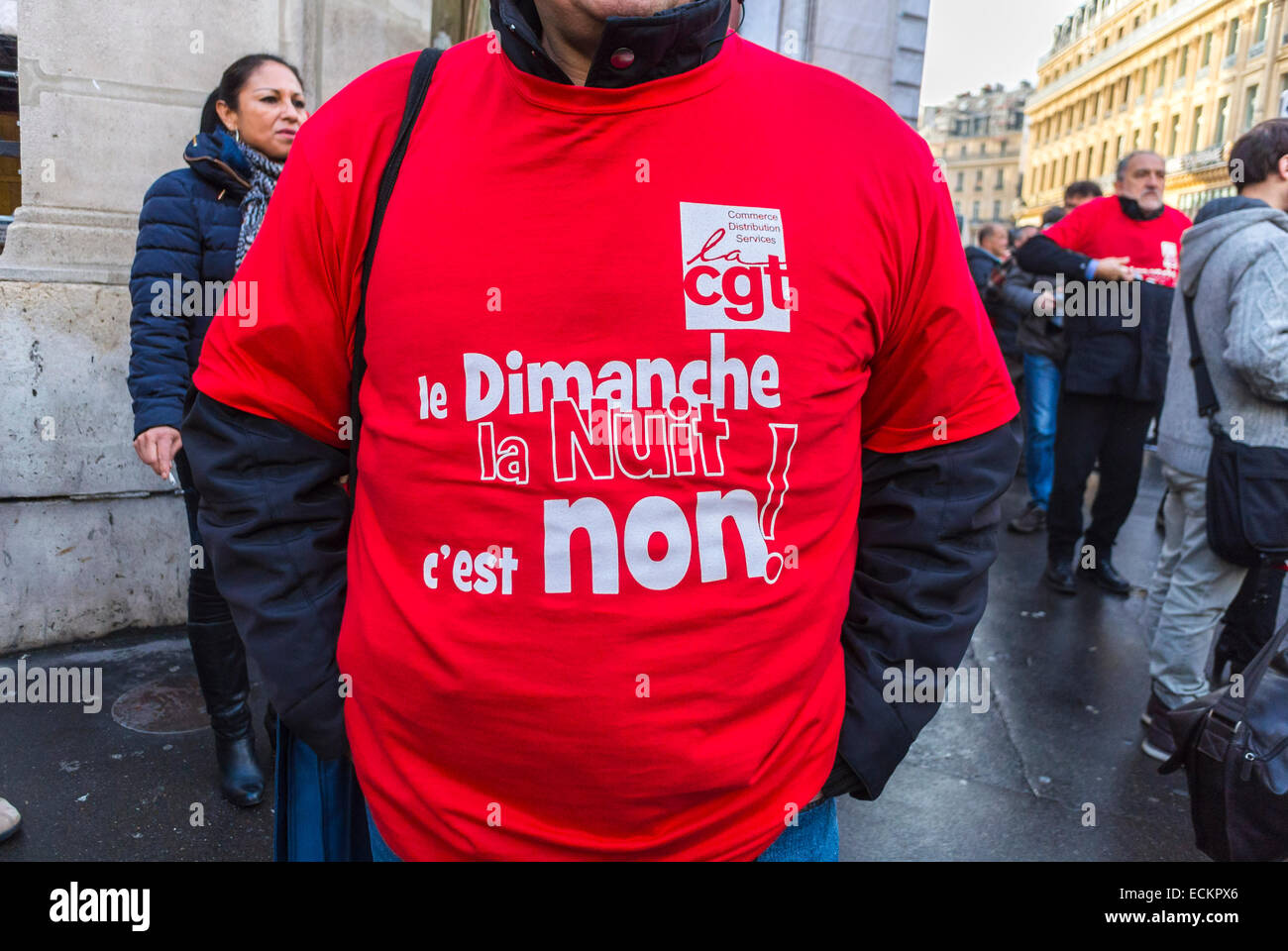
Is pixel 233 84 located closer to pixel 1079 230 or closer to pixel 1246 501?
pixel 1246 501

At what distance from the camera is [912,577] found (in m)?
1.46

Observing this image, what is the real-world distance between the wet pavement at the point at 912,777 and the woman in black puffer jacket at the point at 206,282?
0.82 ft

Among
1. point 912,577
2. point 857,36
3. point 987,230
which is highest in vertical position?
point 857,36

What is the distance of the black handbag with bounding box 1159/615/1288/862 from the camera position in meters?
2.13

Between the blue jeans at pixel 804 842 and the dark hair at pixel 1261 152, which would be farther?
the dark hair at pixel 1261 152

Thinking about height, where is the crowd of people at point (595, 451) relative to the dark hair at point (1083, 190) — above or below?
below

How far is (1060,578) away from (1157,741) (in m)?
1.97

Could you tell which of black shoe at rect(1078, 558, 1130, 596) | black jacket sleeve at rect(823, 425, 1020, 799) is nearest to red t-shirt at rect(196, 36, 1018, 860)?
black jacket sleeve at rect(823, 425, 1020, 799)

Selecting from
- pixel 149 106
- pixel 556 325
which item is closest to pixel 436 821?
pixel 556 325

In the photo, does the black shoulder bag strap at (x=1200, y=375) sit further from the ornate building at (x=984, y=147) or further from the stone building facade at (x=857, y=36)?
the ornate building at (x=984, y=147)

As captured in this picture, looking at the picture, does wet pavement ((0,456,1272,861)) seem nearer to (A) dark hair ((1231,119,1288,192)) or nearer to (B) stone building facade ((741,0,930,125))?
(A) dark hair ((1231,119,1288,192))

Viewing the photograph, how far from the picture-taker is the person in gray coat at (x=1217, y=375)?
347 centimetres

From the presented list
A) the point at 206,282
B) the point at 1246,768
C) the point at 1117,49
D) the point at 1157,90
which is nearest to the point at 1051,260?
the point at 1246,768

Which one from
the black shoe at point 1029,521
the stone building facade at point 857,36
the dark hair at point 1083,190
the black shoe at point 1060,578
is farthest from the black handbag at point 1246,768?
the dark hair at point 1083,190
